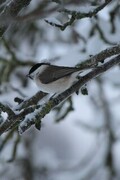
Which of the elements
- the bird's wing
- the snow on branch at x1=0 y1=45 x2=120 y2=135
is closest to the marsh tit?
the bird's wing

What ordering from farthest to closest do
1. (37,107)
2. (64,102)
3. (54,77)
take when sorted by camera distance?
(64,102) → (54,77) → (37,107)

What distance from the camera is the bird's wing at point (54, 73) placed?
3334 mm

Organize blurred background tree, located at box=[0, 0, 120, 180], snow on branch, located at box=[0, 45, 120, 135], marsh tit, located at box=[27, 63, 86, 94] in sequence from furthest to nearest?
marsh tit, located at box=[27, 63, 86, 94]
blurred background tree, located at box=[0, 0, 120, 180]
snow on branch, located at box=[0, 45, 120, 135]

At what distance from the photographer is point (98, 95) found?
6.62 m

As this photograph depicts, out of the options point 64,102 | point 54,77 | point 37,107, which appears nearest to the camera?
point 37,107

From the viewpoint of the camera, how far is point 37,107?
2971 mm

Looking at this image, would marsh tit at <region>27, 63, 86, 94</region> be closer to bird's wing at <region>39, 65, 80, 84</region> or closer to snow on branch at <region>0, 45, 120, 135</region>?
bird's wing at <region>39, 65, 80, 84</region>

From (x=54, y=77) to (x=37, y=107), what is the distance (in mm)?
594

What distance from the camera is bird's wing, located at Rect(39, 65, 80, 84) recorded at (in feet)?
10.9

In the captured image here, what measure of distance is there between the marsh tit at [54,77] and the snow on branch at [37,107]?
0.52 ft

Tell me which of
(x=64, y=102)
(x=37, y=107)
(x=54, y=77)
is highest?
(x=37, y=107)

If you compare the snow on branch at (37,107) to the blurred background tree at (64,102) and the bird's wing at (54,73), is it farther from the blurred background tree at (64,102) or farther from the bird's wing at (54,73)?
the bird's wing at (54,73)

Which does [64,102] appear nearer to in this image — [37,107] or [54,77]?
[54,77]

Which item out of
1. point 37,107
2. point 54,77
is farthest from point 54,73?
point 37,107
